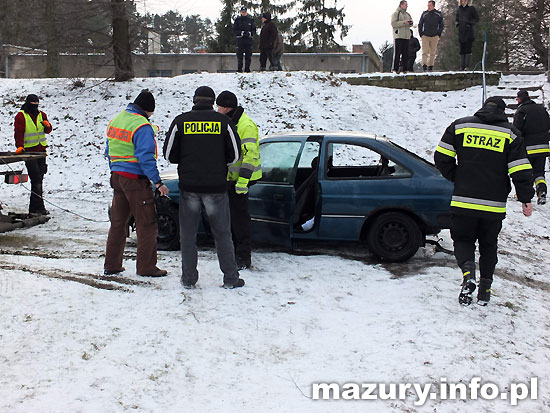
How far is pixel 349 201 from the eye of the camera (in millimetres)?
6078

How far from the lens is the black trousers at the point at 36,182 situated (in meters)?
8.30

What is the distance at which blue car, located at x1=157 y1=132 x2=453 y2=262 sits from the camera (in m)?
6.00

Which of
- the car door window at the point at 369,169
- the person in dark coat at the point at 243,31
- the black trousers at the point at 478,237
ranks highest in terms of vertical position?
the person in dark coat at the point at 243,31

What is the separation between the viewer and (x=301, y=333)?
14.1ft

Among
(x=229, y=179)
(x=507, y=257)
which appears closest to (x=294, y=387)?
(x=229, y=179)

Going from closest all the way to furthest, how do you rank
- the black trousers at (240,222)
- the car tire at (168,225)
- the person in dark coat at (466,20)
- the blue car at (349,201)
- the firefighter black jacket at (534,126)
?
1. the black trousers at (240,222)
2. the blue car at (349,201)
3. the car tire at (168,225)
4. the firefighter black jacket at (534,126)
5. the person in dark coat at (466,20)

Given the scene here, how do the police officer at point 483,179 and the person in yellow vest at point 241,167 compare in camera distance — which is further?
the person in yellow vest at point 241,167

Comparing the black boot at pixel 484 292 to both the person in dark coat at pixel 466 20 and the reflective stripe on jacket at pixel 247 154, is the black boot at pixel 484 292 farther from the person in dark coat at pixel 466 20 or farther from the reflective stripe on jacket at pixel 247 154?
the person in dark coat at pixel 466 20

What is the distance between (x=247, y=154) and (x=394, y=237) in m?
2.07

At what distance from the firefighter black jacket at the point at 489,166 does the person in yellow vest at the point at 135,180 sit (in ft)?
9.38

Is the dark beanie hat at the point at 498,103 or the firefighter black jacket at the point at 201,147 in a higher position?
the dark beanie hat at the point at 498,103

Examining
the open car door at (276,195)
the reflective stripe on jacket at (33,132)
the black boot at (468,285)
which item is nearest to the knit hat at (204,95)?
the open car door at (276,195)

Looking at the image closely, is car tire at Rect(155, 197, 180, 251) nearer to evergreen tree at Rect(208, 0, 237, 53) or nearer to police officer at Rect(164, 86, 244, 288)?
police officer at Rect(164, 86, 244, 288)
